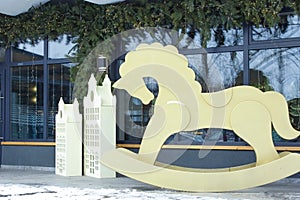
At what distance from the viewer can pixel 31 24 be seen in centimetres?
827

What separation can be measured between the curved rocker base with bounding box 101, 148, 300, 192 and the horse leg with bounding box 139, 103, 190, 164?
16cm

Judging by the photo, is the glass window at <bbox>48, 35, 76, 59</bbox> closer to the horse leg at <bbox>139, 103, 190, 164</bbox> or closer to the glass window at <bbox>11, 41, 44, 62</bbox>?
the glass window at <bbox>11, 41, 44, 62</bbox>

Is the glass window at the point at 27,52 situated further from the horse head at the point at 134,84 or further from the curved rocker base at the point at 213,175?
the curved rocker base at the point at 213,175

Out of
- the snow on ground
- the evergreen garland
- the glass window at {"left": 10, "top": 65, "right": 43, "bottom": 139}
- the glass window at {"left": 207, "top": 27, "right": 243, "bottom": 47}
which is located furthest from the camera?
the glass window at {"left": 10, "top": 65, "right": 43, "bottom": 139}

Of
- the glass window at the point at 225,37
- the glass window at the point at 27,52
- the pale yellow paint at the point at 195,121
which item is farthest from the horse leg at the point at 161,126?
the glass window at the point at 27,52

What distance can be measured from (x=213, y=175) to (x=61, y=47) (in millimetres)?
4204

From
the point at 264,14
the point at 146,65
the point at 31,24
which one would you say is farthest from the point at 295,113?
the point at 31,24

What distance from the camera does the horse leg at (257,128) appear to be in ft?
17.5

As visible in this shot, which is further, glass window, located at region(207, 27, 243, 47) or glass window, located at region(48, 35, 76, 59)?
glass window, located at region(48, 35, 76, 59)

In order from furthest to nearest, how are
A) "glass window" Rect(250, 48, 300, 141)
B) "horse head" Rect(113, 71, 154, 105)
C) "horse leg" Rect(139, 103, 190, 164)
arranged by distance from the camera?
"glass window" Rect(250, 48, 300, 141) < "horse head" Rect(113, 71, 154, 105) < "horse leg" Rect(139, 103, 190, 164)

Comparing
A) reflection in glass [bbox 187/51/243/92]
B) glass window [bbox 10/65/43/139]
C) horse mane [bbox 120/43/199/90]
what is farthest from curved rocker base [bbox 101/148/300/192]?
glass window [bbox 10/65/43/139]

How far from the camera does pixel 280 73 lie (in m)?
6.82

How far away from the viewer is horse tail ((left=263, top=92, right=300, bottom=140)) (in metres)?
5.34

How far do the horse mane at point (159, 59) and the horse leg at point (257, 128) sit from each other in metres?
0.73
